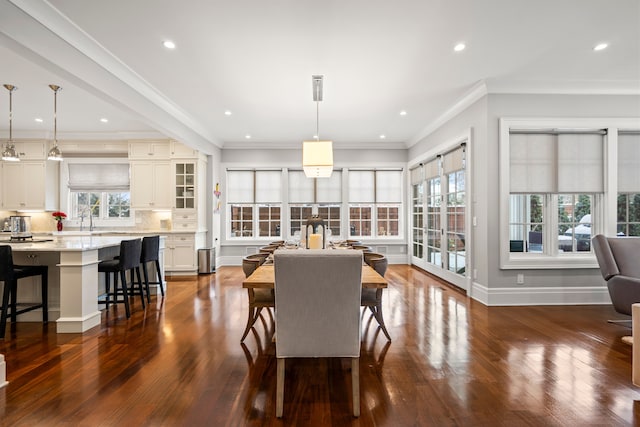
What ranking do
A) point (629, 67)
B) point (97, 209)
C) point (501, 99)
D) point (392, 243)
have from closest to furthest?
point (629, 67), point (501, 99), point (97, 209), point (392, 243)

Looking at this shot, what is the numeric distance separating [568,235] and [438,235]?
200 centimetres

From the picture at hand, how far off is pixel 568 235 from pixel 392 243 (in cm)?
366


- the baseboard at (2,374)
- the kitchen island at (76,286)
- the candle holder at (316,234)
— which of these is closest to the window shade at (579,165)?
the candle holder at (316,234)

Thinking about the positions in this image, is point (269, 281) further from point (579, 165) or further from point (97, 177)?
point (97, 177)

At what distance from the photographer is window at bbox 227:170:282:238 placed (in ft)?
25.1

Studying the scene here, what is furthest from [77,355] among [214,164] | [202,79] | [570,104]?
[570,104]

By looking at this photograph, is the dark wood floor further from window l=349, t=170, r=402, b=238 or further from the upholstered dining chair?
window l=349, t=170, r=402, b=238

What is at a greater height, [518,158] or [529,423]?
[518,158]

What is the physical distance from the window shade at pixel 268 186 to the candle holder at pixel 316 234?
4.20 meters

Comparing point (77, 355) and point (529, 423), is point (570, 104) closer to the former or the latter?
point (529, 423)

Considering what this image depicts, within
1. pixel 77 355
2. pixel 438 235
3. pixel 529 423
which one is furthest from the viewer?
pixel 438 235

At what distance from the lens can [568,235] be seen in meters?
4.43

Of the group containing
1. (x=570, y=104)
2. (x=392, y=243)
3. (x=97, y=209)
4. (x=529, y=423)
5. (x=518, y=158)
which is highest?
(x=570, y=104)

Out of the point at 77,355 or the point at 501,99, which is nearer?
the point at 77,355
